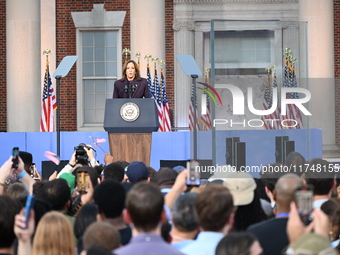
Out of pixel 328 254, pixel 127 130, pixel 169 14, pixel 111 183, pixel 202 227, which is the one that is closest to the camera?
pixel 328 254

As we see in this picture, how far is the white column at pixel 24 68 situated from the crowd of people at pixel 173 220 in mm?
12037

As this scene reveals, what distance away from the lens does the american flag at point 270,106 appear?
879 centimetres

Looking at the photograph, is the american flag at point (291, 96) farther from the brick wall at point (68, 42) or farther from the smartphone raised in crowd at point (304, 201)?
the brick wall at point (68, 42)

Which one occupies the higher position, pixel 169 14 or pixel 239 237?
pixel 169 14

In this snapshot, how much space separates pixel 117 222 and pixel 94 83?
16834mm

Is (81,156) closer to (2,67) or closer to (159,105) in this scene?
(159,105)

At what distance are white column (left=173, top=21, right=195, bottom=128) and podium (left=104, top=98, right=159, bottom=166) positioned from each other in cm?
726

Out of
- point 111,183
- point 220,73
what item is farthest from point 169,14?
point 111,183

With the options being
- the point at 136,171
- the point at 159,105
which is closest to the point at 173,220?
the point at 136,171

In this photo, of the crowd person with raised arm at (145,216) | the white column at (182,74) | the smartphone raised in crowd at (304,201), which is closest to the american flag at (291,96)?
the crowd person with raised arm at (145,216)

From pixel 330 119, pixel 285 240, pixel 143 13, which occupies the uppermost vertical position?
pixel 143 13

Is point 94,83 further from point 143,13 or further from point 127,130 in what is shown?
point 127,130

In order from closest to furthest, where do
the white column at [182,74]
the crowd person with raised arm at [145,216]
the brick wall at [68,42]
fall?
the crowd person with raised arm at [145,216], the white column at [182,74], the brick wall at [68,42]

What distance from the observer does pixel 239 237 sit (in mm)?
3922
